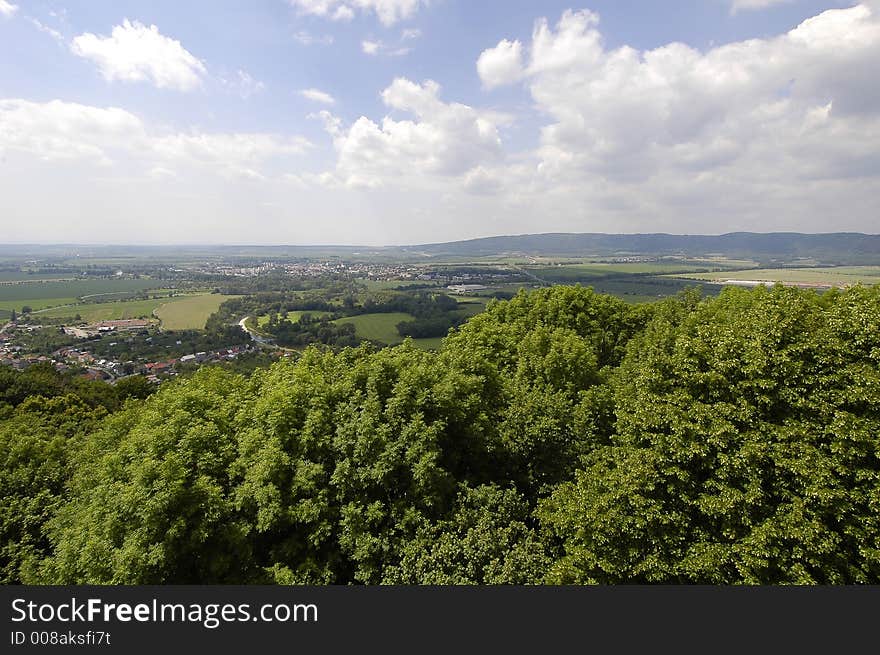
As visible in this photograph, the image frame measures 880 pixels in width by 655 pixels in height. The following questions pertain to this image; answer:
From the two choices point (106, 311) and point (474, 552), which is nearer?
point (474, 552)

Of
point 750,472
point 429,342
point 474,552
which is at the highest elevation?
point 750,472

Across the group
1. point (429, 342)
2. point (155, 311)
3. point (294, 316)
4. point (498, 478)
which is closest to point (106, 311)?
point (155, 311)

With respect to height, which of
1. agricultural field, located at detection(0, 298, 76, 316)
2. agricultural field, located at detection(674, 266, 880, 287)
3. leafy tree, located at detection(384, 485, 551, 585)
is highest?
agricultural field, located at detection(674, 266, 880, 287)

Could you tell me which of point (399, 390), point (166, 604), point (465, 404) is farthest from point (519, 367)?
point (166, 604)

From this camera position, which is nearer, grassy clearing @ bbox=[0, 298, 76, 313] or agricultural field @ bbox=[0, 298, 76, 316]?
agricultural field @ bbox=[0, 298, 76, 316]

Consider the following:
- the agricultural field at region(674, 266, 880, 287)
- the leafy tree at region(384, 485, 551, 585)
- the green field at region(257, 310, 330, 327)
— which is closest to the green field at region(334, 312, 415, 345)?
the green field at region(257, 310, 330, 327)

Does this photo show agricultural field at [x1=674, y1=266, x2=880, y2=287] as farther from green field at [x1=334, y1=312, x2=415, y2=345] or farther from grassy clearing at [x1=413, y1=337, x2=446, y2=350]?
green field at [x1=334, y1=312, x2=415, y2=345]

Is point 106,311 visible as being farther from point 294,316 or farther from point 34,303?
point 294,316
